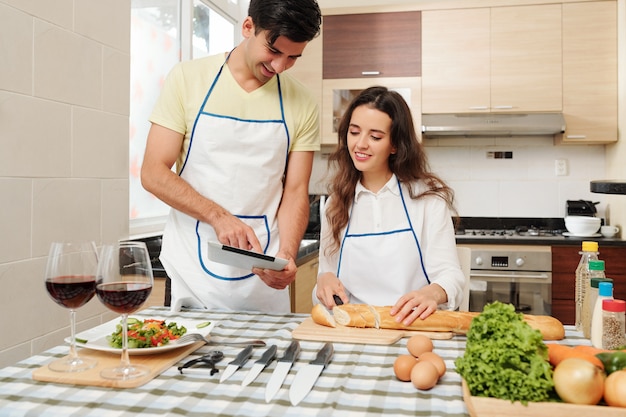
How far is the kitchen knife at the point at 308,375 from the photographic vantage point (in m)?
0.92

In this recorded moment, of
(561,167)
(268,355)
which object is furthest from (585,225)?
(268,355)

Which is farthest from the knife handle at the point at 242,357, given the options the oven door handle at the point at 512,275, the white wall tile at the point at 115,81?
the oven door handle at the point at 512,275

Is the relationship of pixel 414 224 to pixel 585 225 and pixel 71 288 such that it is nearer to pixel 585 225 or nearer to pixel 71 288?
pixel 71 288

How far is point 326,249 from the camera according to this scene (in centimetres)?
191

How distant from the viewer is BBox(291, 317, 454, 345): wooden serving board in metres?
1.26

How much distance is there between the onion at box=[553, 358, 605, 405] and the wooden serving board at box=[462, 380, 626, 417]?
0.5 inches

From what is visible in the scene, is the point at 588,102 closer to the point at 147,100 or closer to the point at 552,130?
the point at 552,130

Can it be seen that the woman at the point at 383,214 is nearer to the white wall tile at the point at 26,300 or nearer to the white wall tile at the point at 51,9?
the white wall tile at the point at 26,300

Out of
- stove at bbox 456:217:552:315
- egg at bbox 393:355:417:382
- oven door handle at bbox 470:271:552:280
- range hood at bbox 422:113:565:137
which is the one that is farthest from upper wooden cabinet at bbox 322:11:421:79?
egg at bbox 393:355:417:382

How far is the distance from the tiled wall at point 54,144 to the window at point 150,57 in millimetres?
645

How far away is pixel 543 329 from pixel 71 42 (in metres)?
1.71

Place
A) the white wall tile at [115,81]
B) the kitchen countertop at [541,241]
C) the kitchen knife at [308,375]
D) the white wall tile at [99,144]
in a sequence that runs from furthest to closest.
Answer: the kitchen countertop at [541,241] → the white wall tile at [115,81] → the white wall tile at [99,144] → the kitchen knife at [308,375]

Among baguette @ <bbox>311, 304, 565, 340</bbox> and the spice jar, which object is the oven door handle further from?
the spice jar

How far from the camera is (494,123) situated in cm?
385
